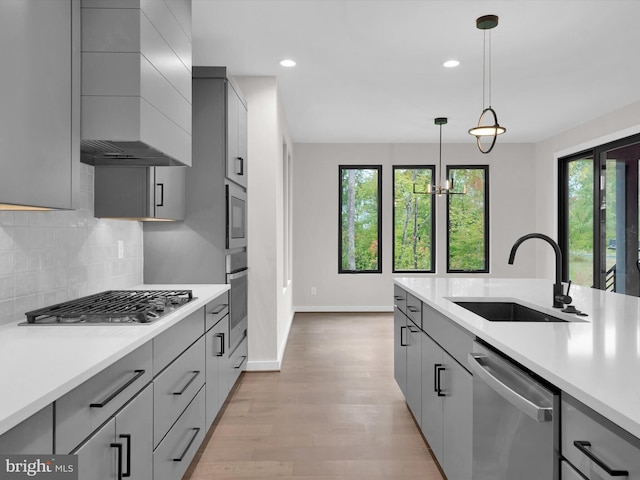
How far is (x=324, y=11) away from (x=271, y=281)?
2219 millimetres

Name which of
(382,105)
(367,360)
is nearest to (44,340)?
(367,360)

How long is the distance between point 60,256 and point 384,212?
5585 millimetres

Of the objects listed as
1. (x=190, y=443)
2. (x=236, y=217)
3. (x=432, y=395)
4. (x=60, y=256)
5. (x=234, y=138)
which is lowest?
(x=190, y=443)

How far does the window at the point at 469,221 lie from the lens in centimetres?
723

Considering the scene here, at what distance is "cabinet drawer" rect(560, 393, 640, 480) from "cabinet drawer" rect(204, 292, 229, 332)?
1.86 metres

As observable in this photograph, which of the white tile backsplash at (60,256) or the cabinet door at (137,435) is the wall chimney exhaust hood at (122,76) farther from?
the cabinet door at (137,435)

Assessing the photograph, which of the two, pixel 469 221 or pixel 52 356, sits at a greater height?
pixel 469 221

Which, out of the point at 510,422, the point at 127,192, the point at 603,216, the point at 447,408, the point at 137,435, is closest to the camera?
the point at 510,422

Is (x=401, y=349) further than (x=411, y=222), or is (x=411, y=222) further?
(x=411, y=222)

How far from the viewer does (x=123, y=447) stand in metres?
1.37

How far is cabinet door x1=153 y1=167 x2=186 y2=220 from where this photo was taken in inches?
106

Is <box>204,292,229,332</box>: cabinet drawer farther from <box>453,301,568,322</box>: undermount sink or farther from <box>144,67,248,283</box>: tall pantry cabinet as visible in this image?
<box>453,301,568,322</box>: undermount sink

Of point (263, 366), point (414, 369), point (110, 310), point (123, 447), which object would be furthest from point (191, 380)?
point (263, 366)

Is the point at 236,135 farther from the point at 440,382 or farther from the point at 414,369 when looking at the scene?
the point at 440,382
